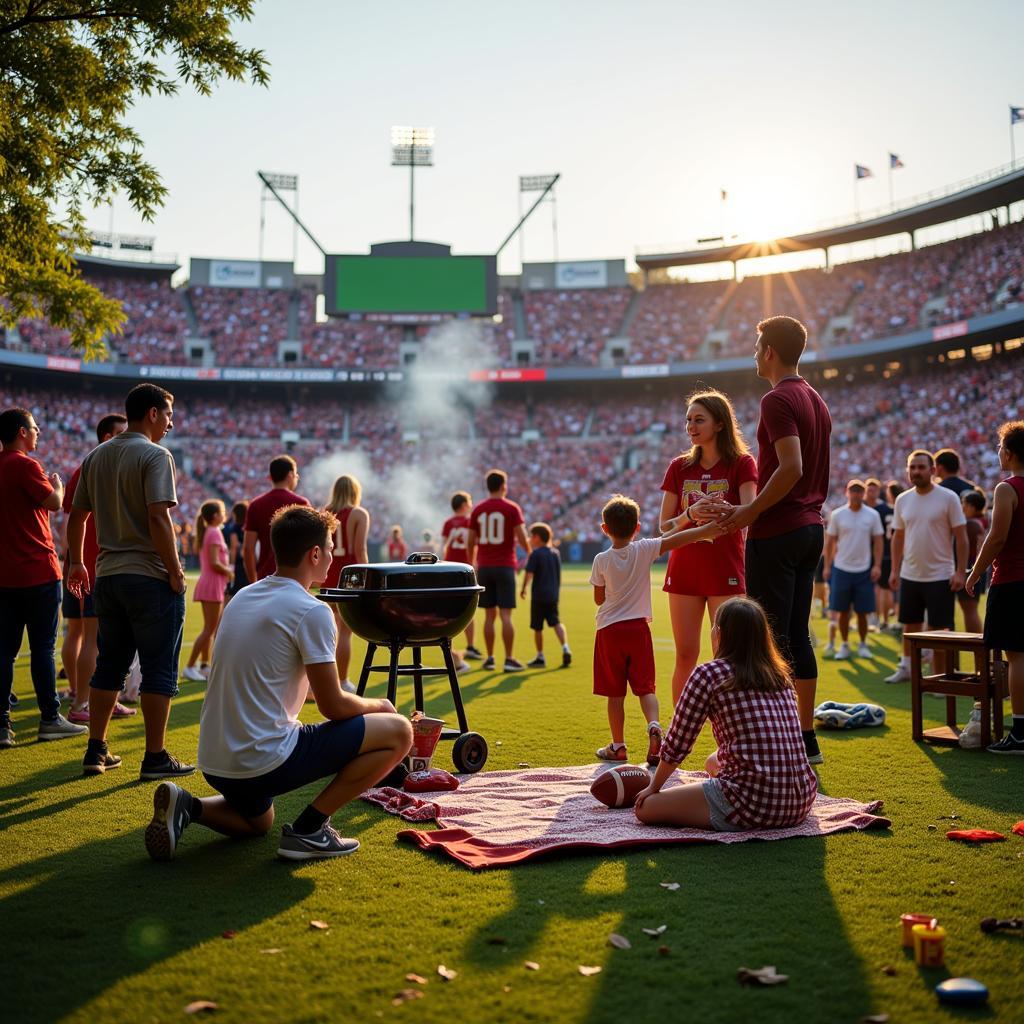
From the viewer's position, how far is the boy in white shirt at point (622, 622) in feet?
21.4

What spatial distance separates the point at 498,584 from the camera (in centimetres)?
1198

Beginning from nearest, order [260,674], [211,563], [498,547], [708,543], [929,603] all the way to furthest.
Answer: [260,674], [708,543], [929,603], [211,563], [498,547]

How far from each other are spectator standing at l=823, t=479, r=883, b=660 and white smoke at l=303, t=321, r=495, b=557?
109 ft

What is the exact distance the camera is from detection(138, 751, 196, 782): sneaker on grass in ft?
19.9

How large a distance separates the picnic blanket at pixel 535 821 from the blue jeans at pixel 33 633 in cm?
308

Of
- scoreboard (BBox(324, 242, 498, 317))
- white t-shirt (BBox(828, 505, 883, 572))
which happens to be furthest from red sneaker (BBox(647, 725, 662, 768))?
scoreboard (BBox(324, 242, 498, 317))

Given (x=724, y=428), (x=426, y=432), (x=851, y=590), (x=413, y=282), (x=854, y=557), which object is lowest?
(x=851, y=590)

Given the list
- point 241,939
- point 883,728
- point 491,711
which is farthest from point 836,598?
point 241,939

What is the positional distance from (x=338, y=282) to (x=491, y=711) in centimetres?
4379

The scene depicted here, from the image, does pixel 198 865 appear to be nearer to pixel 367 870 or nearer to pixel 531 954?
pixel 367 870

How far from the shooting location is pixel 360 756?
4.45 meters

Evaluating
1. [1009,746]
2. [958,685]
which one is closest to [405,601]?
[958,685]

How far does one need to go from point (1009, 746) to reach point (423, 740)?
417 cm

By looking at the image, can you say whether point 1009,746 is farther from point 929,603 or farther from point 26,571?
point 26,571
